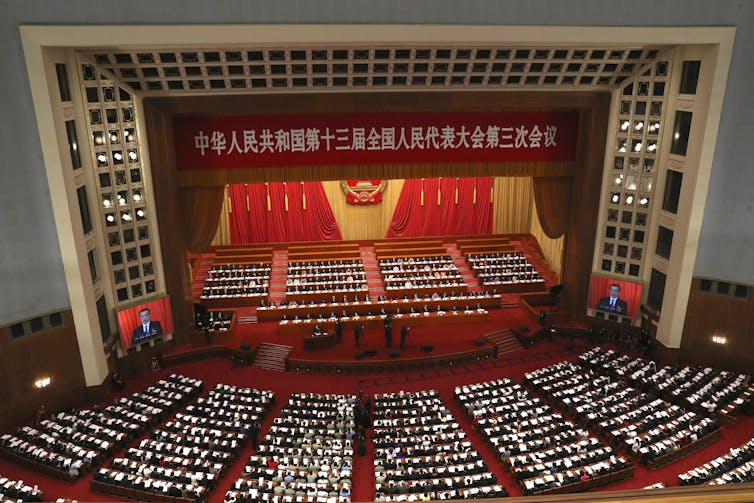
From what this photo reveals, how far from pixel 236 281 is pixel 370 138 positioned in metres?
8.92

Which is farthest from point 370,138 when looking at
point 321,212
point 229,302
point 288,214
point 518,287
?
point 288,214

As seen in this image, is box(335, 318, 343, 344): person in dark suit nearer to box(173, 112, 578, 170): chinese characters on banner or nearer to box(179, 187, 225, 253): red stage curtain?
box(179, 187, 225, 253): red stage curtain

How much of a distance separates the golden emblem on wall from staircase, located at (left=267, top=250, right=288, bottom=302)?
13.0 feet

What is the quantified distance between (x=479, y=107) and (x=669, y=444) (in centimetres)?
1036

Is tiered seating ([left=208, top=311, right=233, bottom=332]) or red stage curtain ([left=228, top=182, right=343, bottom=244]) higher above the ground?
red stage curtain ([left=228, top=182, right=343, bottom=244])

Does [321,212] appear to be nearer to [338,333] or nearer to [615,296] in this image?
[338,333]

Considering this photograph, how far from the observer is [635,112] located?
58.8 feet

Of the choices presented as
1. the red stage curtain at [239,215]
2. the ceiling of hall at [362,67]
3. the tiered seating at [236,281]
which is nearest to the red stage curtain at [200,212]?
the ceiling of hall at [362,67]

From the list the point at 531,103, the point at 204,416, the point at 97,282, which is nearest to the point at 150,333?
the point at 97,282

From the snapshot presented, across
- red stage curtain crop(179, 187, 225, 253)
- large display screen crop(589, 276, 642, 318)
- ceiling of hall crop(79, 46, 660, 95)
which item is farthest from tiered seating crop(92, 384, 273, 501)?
large display screen crop(589, 276, 642, 318)

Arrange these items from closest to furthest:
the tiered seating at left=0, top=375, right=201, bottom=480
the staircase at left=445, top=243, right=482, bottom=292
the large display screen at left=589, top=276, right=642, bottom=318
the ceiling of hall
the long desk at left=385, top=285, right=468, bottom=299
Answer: the tiered seating at left=0, top=375, right=201, bottom=480 → the ceiling of hall → the large display screen at left=589, top=276, right=642, bottom=318 → the long desk at left=385, top=285, right=468, bottom=299 → the staircase at left=445, top=243, right=482, bottom=292

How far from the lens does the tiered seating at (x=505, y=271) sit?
23.3 m

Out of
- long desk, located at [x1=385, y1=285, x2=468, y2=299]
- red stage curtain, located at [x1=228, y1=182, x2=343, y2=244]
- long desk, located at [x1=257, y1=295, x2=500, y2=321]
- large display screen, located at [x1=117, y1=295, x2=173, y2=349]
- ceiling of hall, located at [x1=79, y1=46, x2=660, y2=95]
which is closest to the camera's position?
ceiling of hall, located at [x1=79, y1=46, x2=660, y2=95]

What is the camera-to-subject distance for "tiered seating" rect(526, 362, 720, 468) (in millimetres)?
13234
